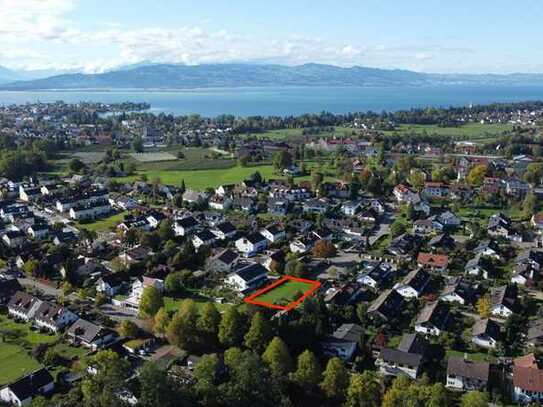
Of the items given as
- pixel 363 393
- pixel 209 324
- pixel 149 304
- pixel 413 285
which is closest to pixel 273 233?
pixel 413 285

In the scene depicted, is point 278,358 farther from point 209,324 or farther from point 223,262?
point 223,262

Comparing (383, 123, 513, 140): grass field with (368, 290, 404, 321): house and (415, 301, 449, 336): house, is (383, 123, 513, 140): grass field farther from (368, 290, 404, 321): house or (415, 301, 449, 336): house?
(415, 301, 449, 336): house

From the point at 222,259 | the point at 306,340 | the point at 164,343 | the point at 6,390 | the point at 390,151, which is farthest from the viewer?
the point at 390,151

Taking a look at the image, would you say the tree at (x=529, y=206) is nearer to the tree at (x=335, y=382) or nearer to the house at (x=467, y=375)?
the house at (x=467, y=375)

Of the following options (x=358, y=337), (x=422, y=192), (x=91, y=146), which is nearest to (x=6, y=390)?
(x=358, y=337)

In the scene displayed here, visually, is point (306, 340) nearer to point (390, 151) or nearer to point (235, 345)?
point (235, 345)

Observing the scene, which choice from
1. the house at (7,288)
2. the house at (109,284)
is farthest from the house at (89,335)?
the house at (7,288)
